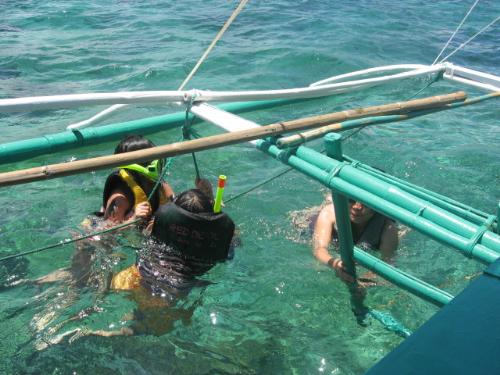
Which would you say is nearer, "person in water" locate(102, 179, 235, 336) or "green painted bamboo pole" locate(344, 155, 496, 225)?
"green painted bamboo pole" locate(344, 155, 496, 225)

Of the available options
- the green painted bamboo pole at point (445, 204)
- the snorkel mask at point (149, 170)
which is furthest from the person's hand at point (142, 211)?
the green painted bamboo pole at point (445, 204)

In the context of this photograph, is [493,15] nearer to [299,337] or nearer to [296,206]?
[296,206]

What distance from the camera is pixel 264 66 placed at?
977cm

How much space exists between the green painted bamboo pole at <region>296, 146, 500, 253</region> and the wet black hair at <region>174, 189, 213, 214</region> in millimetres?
819

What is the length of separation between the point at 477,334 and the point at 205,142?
1280mm

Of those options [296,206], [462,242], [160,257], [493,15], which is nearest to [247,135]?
[462,242]

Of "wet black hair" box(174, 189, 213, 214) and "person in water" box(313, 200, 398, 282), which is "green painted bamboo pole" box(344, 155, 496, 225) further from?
"person in water" box(313, 200, 398, 282)

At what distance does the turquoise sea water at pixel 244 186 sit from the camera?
3402 mm

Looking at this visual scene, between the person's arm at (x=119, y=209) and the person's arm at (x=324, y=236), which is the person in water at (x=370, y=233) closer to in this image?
the person's arm at (x=324, y=236)

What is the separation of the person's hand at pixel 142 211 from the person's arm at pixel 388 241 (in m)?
1.69

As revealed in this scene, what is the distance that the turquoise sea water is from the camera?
11.2 feet

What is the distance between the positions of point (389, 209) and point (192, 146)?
0.81 metres

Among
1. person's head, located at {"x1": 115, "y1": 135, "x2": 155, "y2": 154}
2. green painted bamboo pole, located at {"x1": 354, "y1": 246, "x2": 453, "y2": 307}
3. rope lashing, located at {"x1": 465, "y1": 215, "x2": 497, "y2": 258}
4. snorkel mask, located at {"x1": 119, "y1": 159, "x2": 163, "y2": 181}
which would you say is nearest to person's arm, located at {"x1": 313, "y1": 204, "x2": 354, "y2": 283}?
green painted bamboo pole, located at {"x1": 354, "y1": 246, "x2": 453, "y2": 307}

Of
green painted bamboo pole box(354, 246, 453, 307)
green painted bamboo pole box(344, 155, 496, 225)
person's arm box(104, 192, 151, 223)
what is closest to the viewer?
green painted bamboo pole box(344, 155, 496, 225)
